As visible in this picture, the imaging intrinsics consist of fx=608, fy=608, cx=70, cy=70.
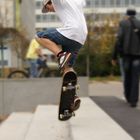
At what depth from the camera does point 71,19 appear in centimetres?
632

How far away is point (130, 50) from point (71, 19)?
609 cm

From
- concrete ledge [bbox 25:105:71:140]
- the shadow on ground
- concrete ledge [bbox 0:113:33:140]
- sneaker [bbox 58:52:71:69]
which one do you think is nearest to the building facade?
the shadow on ground

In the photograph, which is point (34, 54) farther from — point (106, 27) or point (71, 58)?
point (106, 27)

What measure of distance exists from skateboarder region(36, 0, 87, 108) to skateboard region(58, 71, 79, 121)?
0.26ft

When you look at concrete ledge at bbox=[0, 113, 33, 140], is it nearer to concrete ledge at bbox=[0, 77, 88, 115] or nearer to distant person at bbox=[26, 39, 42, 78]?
concrete ledge at bbox=[0, 77, 88, 115]

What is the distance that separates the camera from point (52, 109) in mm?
10492

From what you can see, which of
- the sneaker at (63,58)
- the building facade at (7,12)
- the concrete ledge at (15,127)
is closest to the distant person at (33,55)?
the concrete ledge at (15,127)

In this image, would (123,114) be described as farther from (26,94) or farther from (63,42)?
(63,42)

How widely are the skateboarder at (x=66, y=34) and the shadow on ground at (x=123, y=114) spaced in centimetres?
202

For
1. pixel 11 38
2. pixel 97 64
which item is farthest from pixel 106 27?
pixel 11 38

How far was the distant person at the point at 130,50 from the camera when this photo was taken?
1231 centimetres

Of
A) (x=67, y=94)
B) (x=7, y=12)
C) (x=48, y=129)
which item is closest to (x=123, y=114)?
(x=48, y=129)

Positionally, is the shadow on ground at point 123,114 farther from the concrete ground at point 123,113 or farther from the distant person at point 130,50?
the distant person at point 130,50

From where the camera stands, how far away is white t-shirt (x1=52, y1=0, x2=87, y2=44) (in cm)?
632
